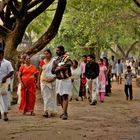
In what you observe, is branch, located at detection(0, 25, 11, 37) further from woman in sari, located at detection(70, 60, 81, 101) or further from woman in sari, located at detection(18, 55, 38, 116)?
woman in sari, located at detection(18, 55, 38, 116)

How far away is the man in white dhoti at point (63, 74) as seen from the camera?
12455mm

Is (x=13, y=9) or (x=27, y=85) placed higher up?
(x=13, y=9)

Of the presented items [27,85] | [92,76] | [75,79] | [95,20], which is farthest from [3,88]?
[95,20]

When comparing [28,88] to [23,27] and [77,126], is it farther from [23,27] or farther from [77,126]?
[23,27]

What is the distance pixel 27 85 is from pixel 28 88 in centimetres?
9

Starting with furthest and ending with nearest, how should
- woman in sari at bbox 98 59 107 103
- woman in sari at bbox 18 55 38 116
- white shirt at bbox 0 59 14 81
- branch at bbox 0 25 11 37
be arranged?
woman in sari at bbox 98 59 107 103
branch at bbox 0 25 11 37
woman in sari at bbox 18 55 38 116
white shirt at bbox 0 59 14 81

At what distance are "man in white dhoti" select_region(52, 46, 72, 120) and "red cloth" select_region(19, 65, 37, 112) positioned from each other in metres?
0.96

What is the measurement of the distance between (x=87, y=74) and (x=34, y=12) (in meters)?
3.02

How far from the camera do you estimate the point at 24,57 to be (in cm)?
1346

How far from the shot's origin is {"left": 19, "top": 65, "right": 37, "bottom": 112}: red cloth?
13344 mm

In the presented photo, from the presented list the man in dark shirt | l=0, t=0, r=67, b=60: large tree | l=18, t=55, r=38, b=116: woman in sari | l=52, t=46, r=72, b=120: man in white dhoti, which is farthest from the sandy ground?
l=0, t=0, r=67, b=60: large tree

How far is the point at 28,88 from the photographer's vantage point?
13.4 m

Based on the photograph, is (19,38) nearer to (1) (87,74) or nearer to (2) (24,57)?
(1) (87,74)

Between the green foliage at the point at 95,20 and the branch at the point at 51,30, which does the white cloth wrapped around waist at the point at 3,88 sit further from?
the green foliage at the point at 95,20
